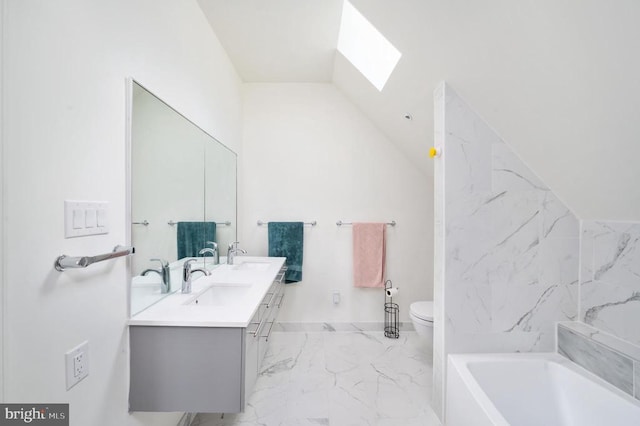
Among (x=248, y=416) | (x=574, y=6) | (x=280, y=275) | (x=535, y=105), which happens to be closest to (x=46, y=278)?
(x=248, y=416)

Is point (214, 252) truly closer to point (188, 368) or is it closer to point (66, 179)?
point (188, 368)

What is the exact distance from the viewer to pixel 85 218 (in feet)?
2.91

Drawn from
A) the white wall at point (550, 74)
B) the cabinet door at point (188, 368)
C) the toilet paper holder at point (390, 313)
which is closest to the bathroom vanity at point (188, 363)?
the cabinet door at point (188, 368)

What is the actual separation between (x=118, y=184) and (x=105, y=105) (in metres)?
0.29

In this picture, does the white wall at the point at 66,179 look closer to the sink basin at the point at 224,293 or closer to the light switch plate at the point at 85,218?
the light switch plate at the point at 85,218

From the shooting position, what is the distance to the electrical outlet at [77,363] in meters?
0.82

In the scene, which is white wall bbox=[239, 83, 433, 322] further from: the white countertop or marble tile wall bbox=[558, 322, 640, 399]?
marble tile wall bbox=[558, 322, 640, 399]

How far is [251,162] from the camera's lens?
281cm

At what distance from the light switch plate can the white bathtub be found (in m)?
1.65

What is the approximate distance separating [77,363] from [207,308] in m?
0.50

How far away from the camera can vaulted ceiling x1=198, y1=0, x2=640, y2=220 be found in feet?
2.97

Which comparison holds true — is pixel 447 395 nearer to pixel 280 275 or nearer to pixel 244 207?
pixel 280 275

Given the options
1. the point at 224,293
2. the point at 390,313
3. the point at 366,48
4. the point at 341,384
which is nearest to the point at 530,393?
the point at 341,384

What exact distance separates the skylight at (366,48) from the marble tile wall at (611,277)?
1.54m
